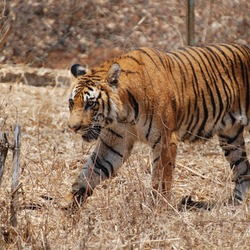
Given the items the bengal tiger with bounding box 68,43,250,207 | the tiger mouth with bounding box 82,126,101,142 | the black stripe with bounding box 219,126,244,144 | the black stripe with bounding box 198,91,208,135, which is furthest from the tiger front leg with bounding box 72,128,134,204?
the black stripe with bounding box 219,126,244,144

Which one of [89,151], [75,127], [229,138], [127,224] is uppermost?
[75,127]

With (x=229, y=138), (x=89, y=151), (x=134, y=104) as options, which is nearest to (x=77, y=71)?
(x=134, y=104)

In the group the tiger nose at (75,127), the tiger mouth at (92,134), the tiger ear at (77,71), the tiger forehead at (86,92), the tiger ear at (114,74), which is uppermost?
the tiger ear at (114,74)

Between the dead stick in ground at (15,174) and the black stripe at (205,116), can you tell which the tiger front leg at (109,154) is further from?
the dead stick in ground at (15,174)

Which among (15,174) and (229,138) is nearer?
(15,174)

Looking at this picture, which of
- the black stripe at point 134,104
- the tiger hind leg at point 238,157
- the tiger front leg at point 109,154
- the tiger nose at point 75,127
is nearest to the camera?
the tiger nose at point 75,127

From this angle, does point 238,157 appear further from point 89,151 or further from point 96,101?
point 96,101

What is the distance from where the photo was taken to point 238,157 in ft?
21.0

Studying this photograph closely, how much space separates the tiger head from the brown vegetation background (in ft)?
0.53

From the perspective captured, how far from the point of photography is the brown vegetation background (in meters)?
4.45

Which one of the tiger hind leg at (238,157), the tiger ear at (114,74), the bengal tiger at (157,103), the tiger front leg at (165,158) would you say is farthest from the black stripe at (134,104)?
the tiger hind leg at (238,157)

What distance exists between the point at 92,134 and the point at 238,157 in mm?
1528

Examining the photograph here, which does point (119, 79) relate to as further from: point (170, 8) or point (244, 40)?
point (170, 8)

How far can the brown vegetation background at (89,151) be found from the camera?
445 centimetres
